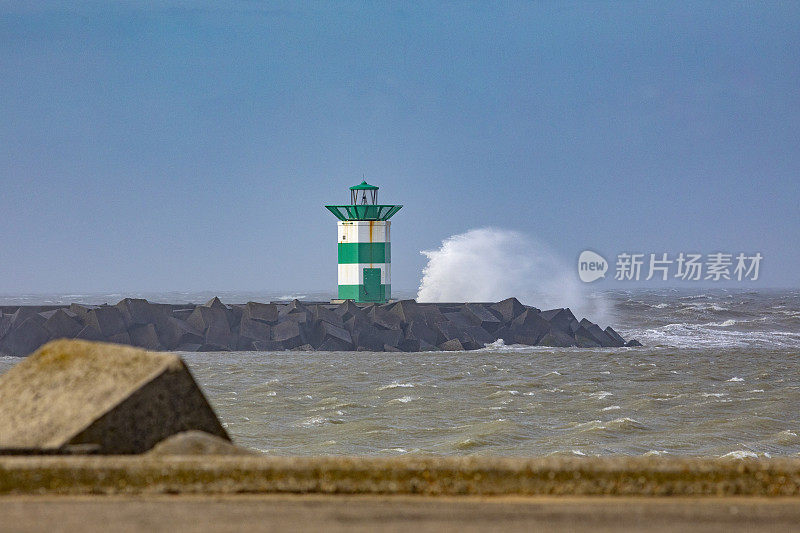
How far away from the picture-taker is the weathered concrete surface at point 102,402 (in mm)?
3975

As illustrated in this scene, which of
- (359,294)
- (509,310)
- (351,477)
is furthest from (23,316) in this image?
(351,477)

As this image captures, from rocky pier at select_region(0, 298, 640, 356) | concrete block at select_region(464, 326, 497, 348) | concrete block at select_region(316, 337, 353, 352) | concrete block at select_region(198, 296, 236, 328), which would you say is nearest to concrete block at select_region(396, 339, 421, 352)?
rocky pier at select_region(0, 298, 640, 356)

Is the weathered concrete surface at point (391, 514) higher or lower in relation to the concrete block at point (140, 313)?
lower

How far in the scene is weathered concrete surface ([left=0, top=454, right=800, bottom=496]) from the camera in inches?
149

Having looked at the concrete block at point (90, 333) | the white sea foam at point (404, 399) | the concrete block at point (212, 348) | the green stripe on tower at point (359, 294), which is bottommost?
the white sea foam at point (404, 399)

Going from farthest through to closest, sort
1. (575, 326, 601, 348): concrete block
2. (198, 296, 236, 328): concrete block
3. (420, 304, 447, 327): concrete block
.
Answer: (575, 326, 601, 348): concrete block → (420, 304, 447, 327): concrete block → (198, 296, 236, 328): concrete block

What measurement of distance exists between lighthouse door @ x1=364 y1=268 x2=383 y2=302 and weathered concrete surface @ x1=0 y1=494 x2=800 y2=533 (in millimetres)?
22694

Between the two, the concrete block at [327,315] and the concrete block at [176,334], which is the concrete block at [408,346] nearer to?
the concrete block at [327,315]

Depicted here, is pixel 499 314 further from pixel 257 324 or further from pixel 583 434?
pixel 583 434

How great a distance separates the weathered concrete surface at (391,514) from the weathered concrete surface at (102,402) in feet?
1.01

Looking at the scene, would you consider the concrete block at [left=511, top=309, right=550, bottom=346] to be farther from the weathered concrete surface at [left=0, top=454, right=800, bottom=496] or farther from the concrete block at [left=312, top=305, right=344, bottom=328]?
the weathered concrete surface at [left=0, top=454, right=800, bottom=496]

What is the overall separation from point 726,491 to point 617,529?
0.77 m

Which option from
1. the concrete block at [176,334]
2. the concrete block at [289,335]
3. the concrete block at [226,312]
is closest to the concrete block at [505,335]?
the concrete block at [289,335]

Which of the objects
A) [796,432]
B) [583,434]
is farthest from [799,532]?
[796,432]
